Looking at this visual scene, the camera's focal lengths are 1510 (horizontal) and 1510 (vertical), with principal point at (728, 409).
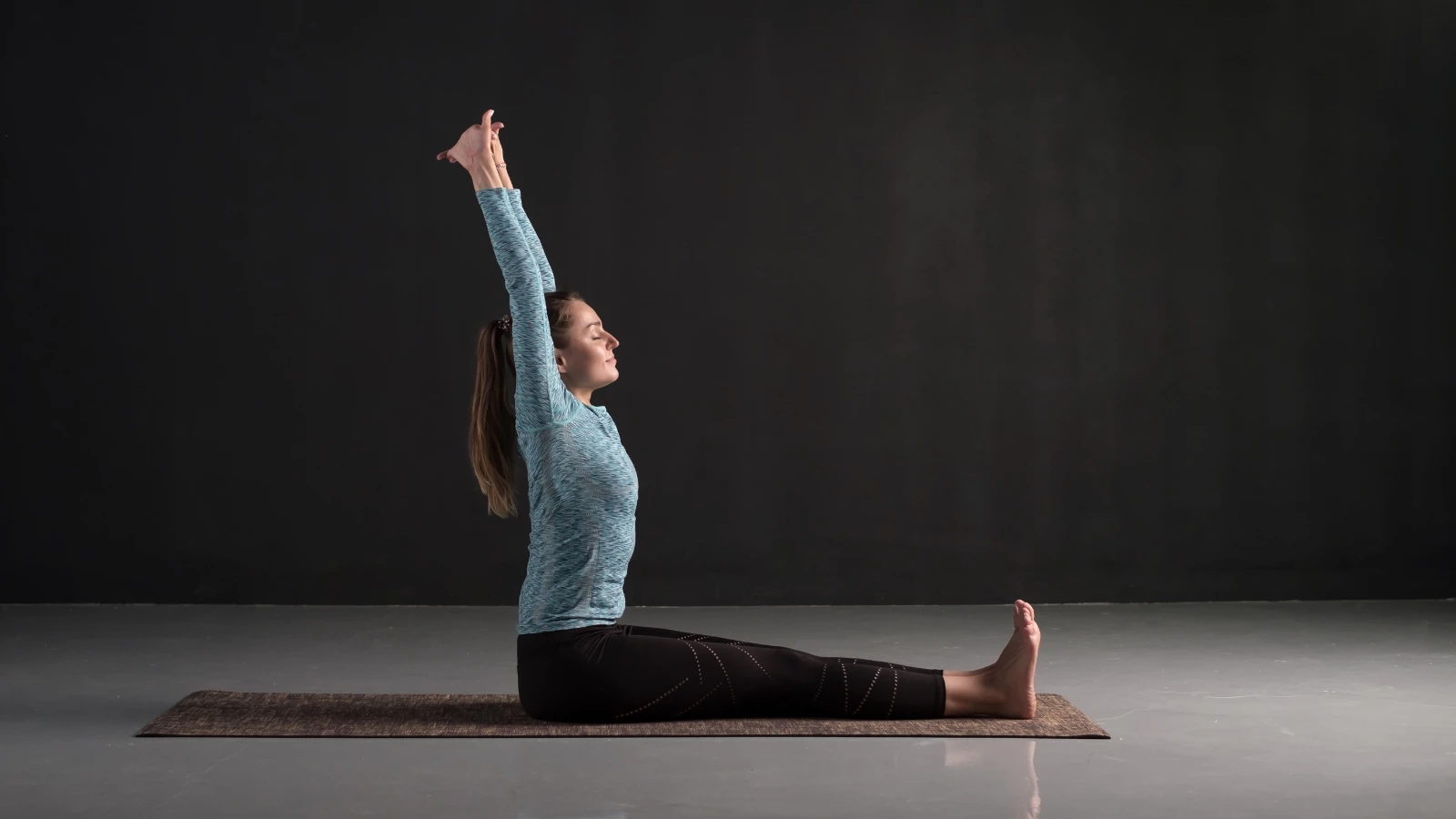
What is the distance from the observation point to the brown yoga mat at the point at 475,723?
3.06 metres

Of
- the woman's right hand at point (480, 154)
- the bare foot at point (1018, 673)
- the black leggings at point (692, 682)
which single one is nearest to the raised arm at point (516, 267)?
the woman's right hand at point (480, 154)

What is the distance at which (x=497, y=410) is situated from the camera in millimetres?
3213

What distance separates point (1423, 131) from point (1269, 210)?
24.0 inches

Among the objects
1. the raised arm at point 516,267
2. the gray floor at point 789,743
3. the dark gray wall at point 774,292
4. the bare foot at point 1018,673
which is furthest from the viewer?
the dark gray wall at point 774,292

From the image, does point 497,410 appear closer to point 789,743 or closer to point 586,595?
point 586,595

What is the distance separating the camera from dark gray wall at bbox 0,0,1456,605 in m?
5.30

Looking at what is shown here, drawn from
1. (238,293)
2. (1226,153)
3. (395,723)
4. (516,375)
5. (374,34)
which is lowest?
(395,723)

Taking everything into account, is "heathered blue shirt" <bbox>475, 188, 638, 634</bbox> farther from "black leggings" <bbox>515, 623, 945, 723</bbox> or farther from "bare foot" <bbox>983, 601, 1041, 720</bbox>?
"bare foot" <bbox>983, 601, 1041, 720</bbox>

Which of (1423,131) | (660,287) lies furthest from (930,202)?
(1423,131)

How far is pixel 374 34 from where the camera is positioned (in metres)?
5.35

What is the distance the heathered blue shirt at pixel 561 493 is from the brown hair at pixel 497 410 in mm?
80

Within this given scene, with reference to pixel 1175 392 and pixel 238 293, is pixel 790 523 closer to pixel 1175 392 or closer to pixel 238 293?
pixel 1175 392

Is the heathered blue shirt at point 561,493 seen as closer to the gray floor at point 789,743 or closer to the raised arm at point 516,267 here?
the raised arm at point 516,267

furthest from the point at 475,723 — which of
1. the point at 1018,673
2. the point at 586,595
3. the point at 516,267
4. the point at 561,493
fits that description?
the point at 1018,673
